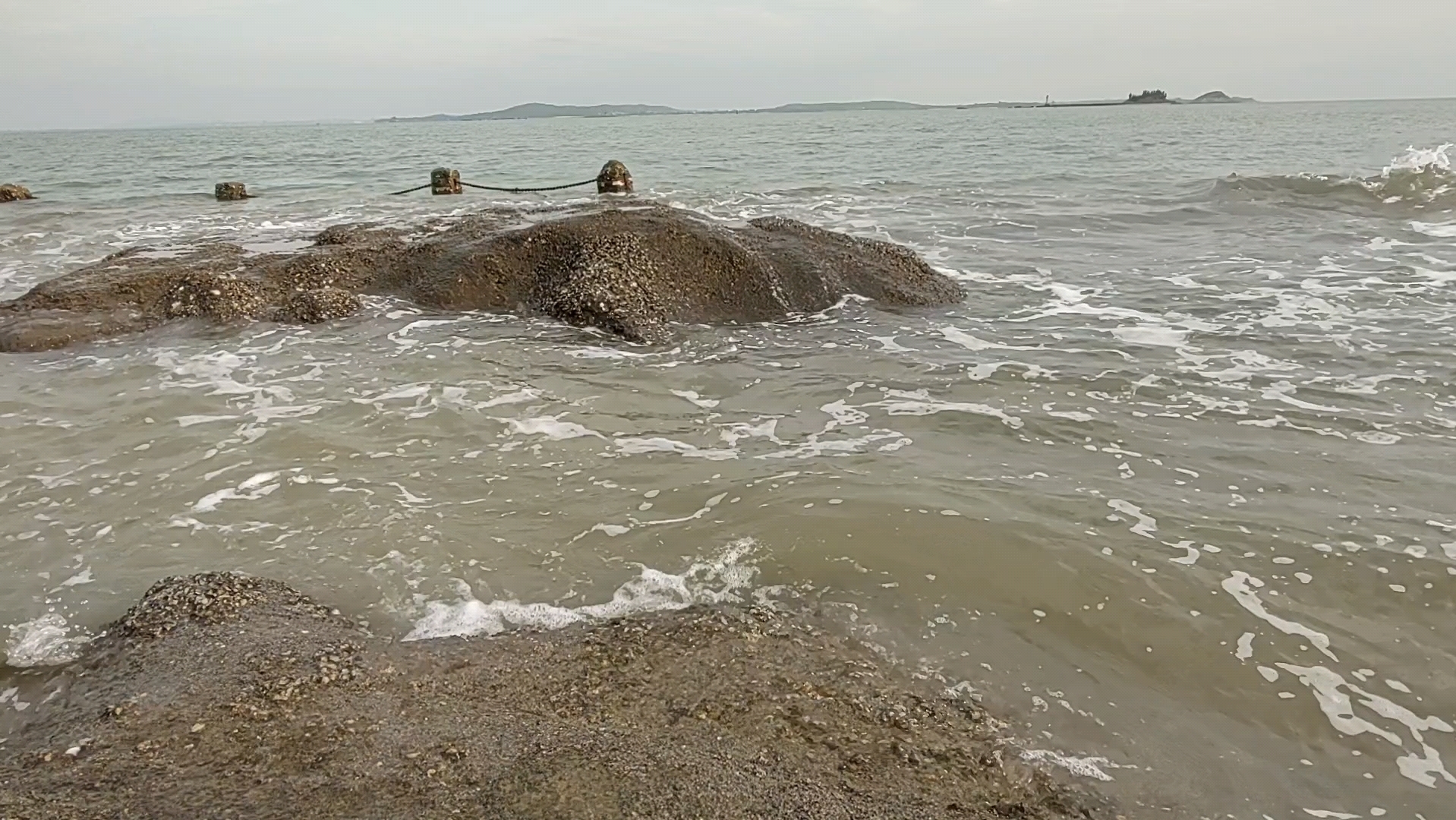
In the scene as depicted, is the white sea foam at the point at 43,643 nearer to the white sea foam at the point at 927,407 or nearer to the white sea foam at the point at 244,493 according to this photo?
the white sea foam at the point at 244,493

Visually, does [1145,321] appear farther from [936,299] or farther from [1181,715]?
[1181,715]

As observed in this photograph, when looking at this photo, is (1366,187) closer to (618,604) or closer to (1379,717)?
(1379,717)

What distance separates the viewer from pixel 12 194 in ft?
81.3

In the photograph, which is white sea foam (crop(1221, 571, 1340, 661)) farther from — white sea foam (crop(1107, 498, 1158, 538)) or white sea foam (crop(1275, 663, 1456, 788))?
white sea foam (crop(1107, 498, 1158, 538))

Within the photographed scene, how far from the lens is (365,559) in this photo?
544 cm

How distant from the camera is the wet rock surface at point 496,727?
325cm

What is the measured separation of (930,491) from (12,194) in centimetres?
2973

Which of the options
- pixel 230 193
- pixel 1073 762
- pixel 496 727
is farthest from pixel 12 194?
pixel 1073 762

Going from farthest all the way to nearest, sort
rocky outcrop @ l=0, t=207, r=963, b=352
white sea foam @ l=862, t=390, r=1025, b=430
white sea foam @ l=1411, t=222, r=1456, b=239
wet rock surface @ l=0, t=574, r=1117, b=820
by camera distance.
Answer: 1. white sea foam @ l=1411, t=222, r=1456, b=239
2. rocky outcrop @ l=0, t=207, r=963, b=352
3. white sea foam @ l=862, t=390, r=1025, b=430
4. wet rock surface @ l=0, t=574, r=1117, b=820

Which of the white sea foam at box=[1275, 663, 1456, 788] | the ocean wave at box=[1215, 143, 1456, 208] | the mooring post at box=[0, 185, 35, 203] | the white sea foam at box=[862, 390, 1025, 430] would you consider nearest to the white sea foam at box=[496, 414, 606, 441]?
the white sea foam at box=[862, 390, 1025, 430]

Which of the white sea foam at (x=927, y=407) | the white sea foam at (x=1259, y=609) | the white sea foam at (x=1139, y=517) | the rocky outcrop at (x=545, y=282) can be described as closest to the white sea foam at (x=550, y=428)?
the rocky outcrop at (x=545, y=282)

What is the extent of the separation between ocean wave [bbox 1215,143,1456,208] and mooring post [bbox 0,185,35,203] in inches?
1325

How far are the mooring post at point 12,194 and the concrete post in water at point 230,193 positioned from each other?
5.41 m

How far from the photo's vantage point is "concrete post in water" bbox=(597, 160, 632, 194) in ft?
79.8
